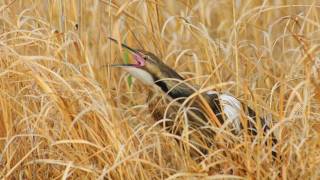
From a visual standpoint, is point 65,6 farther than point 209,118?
Yes

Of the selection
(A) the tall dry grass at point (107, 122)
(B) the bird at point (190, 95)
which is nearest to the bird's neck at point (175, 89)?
(B) the bird at point (190, 95)

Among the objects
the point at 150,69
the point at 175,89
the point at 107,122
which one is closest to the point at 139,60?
the point at 150,69

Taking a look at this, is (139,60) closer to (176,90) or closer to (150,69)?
(150,69)

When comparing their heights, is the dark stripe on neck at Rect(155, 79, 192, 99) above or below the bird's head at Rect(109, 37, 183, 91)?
below

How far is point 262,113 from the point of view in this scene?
3.82 metres

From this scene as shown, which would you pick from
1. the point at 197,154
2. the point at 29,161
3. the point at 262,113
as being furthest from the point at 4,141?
the point at 262,113

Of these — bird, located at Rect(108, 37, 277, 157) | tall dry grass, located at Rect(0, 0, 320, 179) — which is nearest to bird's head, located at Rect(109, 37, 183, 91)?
bird, located at Rect(108, 37, 277, 157)

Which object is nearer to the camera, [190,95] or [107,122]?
[107,122]

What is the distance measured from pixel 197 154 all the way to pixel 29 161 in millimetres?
624

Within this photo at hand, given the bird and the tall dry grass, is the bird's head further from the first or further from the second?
the tall dry grass

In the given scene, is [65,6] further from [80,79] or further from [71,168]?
[71,168]

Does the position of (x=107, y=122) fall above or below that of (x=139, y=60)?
below

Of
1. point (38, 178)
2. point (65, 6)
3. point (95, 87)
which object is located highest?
point (65, 6)

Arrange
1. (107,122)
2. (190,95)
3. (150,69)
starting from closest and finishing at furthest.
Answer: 1. (107,122)
2. (190,95)
3. (150,69)
